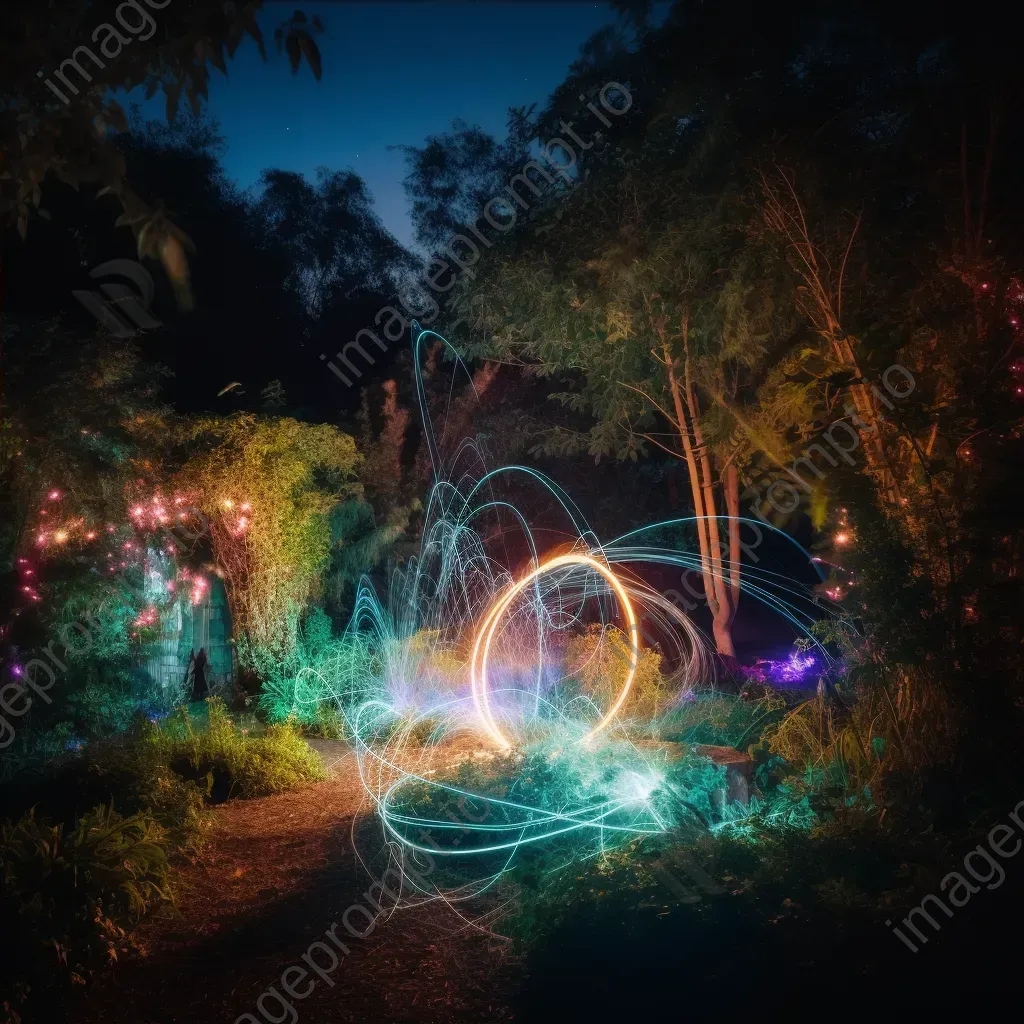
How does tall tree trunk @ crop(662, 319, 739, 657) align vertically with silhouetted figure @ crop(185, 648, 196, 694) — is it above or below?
above

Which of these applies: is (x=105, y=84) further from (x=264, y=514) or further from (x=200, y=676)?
(x=200, y=676)

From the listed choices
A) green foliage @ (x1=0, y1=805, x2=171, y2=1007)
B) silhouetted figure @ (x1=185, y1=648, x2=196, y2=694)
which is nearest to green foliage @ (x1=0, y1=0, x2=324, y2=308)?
green foliage @ (x1=0, y1=805, x2=171, y2=1007)

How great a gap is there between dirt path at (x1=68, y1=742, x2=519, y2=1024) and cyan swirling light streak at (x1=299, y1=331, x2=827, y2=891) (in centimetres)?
80

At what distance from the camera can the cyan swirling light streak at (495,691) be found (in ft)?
20.1

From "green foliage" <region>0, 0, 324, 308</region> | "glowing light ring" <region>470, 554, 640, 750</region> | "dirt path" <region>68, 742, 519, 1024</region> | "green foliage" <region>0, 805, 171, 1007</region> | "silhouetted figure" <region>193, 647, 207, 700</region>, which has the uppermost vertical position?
"green foliage" <region>0, 0, 324, 308</region>

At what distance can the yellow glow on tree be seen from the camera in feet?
37.8

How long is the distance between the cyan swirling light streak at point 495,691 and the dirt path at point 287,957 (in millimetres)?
796

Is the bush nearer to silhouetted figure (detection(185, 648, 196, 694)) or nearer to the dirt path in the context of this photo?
the dirt path

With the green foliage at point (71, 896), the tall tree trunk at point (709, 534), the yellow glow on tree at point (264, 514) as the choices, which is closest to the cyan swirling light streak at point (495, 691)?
the tall tree trunk at point (709, 534)

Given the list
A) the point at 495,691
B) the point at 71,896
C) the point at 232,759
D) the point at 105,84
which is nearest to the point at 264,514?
the point at 232,759

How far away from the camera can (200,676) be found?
12.9 meters

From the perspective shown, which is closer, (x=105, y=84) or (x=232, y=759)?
(x=105, y=84)

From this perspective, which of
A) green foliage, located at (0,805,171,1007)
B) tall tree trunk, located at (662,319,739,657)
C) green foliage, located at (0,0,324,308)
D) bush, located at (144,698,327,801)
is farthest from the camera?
tall tree trunk, located at (662,319,739,657)

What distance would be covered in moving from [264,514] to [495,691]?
5.09 m
